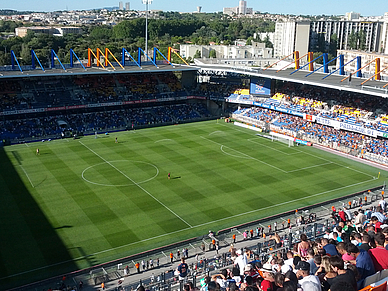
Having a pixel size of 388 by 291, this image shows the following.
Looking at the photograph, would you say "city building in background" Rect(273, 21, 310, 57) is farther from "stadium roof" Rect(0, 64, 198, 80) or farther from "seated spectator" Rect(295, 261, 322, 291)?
"seated spectator" Rect(295, 261, 322, 291)

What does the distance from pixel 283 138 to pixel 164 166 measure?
21.6 meters

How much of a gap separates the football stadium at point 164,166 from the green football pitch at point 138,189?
0.52 feet

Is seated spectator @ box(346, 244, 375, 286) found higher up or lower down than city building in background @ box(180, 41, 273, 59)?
lower down

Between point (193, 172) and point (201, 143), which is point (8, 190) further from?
point (201, 143)

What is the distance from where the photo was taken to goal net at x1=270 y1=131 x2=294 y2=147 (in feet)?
193

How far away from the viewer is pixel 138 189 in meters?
41.8

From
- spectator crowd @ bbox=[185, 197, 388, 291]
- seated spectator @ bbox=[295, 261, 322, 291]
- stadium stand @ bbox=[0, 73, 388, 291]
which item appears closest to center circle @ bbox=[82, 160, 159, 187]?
stadium stand @ bbox=[0, 73, 388, 291]

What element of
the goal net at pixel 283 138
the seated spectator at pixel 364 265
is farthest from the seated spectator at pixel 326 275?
the goal net at pixel 283 138

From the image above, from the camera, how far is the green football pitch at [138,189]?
31.4 m

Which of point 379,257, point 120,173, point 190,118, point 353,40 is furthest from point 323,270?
point 353,40

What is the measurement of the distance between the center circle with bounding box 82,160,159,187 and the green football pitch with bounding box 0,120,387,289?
115mm

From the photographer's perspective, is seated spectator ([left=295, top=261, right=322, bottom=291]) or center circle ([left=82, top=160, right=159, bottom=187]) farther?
center circle ([left=82, top=160, right=159, bottom=187])

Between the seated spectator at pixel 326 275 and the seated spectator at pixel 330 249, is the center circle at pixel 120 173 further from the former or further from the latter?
the seated spectator at pixel 326 275

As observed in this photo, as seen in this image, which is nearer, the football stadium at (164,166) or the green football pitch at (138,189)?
the football stadium at (164,166)
